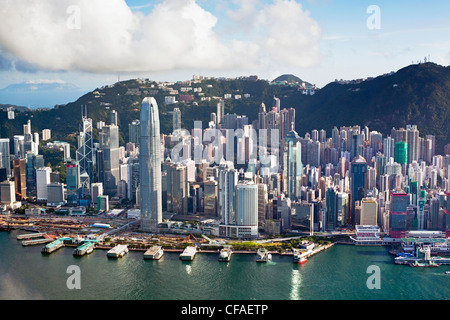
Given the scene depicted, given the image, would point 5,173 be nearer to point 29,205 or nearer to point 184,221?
point 29,205

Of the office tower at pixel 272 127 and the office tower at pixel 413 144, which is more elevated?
the office tower at pixel 272 127

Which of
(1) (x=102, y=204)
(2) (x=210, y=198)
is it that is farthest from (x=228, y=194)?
(1) (x=102, y=204)

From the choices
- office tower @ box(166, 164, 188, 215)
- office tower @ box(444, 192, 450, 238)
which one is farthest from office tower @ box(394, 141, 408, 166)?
office tower @ box(166, 164, 188, 215)

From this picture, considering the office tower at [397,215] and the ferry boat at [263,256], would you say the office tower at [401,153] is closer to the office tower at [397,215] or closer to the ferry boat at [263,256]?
the office tower at [397,215]

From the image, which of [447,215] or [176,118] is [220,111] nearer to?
[176,118]

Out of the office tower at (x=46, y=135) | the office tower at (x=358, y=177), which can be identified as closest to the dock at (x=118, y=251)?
the office tower at (x=358, y=177)
